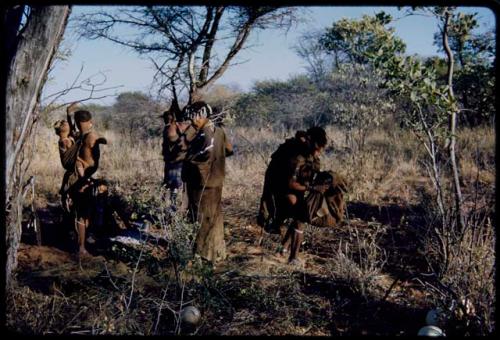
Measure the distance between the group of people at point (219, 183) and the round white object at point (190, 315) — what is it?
5.36 ft

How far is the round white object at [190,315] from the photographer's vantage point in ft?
15.3

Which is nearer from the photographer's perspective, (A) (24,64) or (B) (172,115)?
(A) (24,64)

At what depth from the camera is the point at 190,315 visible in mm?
4676

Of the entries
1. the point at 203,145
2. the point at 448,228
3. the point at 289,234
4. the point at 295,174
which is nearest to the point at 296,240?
the point at 289,234

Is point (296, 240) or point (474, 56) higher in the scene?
point (474, 56)

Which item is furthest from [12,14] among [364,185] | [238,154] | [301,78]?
[301,78]

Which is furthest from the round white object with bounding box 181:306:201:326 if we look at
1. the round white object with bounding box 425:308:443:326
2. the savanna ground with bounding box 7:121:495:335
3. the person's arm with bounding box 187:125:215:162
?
the person's arm with bounding box 187:125:215:162

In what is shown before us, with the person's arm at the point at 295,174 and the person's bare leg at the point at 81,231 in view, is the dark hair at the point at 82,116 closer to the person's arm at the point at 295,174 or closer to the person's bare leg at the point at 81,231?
the person's bare leg at the point at 81,231

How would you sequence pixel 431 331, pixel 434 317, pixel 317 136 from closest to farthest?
1. pixel 431 331
2. pixel 434 317
3. pixel 317 136

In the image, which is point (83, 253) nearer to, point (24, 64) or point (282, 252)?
point (282, 252)

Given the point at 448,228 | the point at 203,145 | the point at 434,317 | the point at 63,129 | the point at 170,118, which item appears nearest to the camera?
the point at 434,317

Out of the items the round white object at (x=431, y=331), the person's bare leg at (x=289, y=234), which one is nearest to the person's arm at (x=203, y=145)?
the person's bare leg at (x=289, y=234)

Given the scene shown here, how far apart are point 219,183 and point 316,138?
1.26 m

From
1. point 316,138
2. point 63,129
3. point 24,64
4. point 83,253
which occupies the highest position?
point 24,64
